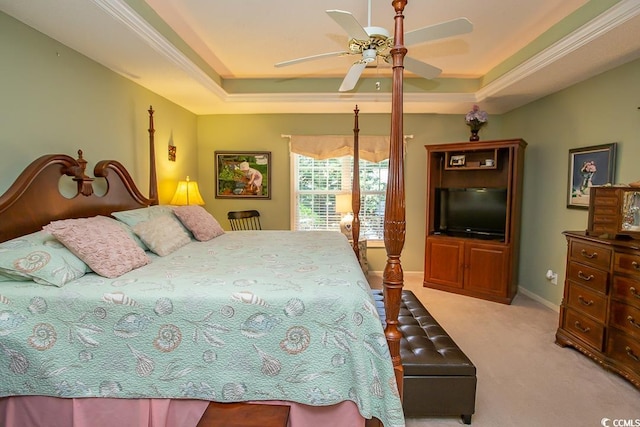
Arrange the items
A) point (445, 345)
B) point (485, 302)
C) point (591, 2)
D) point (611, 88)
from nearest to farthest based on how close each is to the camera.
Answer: point (445, 345) → point (591, 2) → point (611, 88) → point (485, 302)

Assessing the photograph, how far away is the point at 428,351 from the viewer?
189 centimetres

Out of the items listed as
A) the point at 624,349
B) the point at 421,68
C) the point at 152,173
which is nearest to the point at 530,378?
the point at 624,349

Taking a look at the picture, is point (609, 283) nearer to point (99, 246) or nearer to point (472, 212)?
point (472, 212)

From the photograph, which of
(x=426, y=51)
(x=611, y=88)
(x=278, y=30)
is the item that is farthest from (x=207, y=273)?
(x=611, y=88)

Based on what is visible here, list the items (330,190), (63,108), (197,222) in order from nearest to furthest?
(63,108)
(197,222)
(330,190)

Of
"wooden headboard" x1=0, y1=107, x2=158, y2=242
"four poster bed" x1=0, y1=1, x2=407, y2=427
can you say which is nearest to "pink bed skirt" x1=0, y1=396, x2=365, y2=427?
"four poster bed" x1=0, y1=1, x2=407, y2=427

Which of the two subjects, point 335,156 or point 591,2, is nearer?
point 591,2

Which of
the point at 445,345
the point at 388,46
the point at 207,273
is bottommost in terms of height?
the point at 445,345

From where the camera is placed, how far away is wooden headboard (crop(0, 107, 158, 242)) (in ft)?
6.17

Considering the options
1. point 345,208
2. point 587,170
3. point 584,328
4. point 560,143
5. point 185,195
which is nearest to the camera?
point 584,328

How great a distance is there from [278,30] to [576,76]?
2.83m

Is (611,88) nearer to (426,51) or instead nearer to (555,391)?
(426,51)

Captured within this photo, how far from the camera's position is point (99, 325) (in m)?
1.46

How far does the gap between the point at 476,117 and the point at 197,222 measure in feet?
11.7
